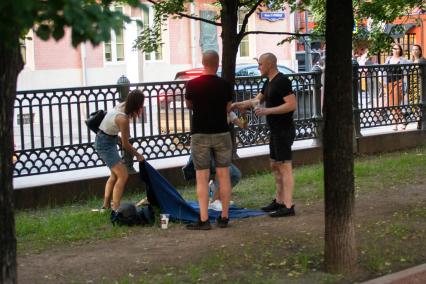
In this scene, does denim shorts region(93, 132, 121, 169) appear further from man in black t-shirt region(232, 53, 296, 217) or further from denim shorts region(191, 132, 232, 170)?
man in black t-shirt region(232, 53, 296, 217)

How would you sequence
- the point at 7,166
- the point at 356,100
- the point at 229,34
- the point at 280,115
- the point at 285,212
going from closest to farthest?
the point at 7,166, the point at 280,115, the point at 285,212, the point at 229,34, the point at 356,100

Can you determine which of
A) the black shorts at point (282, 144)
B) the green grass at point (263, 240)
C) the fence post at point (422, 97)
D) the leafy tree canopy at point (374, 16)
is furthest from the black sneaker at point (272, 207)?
the fence post at point (422, 97)

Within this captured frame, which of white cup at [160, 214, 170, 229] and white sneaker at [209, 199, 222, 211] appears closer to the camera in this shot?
white cup at [160, 214, 170, 229]

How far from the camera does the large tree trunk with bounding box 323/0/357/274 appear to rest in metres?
5.48

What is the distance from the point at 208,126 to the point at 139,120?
322cm

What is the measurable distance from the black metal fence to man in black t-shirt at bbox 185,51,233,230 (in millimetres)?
2797

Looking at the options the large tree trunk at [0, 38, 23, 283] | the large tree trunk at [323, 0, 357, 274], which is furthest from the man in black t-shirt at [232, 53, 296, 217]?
the large tree trunk at [0, 38, 23, 283]

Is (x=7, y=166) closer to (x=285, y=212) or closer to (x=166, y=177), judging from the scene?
(x=285, y=212)

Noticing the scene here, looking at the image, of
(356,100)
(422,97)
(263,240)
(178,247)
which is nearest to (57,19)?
(178,247)

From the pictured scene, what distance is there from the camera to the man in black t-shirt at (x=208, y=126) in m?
7.02

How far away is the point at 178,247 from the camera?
6441 mm

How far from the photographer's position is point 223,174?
721 centimetres

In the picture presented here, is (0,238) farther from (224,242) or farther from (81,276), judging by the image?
(224,242)

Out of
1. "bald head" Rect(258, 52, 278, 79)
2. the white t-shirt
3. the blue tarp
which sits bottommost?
the blue tarp
